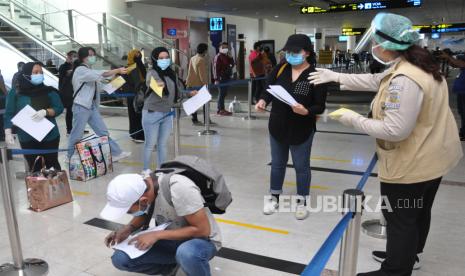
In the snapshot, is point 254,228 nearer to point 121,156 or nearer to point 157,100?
point 157,100

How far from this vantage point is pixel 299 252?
120 inches

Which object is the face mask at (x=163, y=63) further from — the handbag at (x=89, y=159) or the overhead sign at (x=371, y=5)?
the overhead sign at (x=371, y=5)

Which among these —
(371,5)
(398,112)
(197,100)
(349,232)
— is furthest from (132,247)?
(371,5)

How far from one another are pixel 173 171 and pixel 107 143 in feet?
10.2

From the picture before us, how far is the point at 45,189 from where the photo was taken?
3.92m

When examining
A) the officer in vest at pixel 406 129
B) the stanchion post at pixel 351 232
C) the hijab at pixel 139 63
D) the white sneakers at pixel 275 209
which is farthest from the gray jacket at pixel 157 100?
the stanchion post at pixel 351 232

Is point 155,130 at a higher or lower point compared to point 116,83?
lower

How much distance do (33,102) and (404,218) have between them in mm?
3632

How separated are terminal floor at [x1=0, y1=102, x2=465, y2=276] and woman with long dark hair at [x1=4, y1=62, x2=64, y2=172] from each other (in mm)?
612

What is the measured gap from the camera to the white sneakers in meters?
3.63

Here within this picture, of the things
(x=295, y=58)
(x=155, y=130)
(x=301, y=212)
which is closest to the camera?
(x=295, y=58)

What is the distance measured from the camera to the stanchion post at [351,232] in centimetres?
172

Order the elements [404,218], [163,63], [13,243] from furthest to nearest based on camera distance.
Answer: [163,63], [13,243], [404,218]

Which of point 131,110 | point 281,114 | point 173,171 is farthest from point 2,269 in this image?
point 131,110
